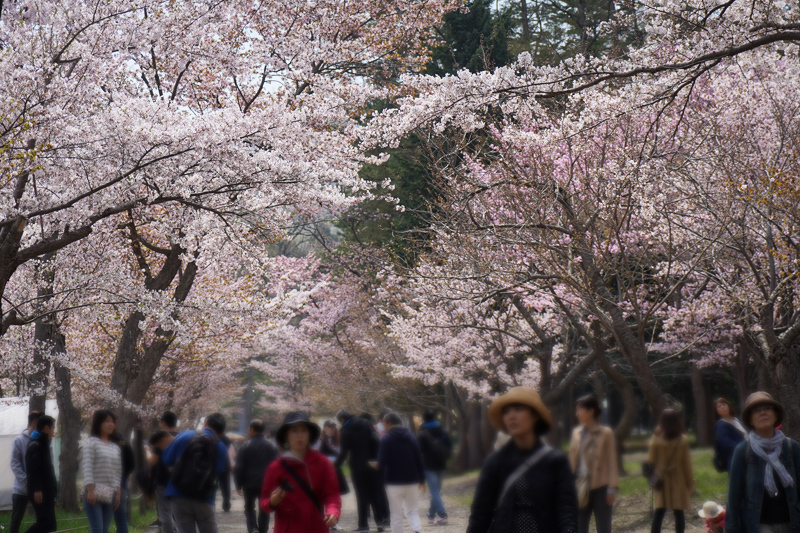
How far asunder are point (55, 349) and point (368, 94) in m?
8.02

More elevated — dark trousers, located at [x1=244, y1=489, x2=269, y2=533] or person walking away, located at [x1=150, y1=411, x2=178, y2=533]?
person walking away, located at [x1=150, y1=411, x2=178, y2=533]

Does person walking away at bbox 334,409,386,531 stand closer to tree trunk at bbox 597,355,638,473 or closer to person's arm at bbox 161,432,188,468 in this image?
tree trunk at bbox 597,355,638,473

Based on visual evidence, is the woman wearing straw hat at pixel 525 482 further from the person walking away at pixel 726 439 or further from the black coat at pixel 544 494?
the person walking away at pixel 726 439

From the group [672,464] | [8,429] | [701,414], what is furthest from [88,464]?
[701,414]

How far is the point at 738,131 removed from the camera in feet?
48.0

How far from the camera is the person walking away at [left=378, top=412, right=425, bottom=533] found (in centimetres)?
1080

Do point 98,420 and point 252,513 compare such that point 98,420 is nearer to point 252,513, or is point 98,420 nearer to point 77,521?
point 252,513

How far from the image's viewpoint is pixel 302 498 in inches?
214

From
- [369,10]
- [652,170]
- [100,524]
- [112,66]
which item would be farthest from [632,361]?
[369,10]

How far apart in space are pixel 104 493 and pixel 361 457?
4952mm

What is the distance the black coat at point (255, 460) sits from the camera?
434 inches

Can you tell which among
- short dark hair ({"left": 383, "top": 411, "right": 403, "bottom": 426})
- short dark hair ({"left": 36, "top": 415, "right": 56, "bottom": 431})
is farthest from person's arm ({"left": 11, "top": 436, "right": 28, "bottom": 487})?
short dark hair ({"left": 383, "top": 411, "right": 403, "bottom": 426})

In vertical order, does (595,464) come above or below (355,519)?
above

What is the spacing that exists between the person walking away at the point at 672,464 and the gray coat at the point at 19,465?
739 cm
